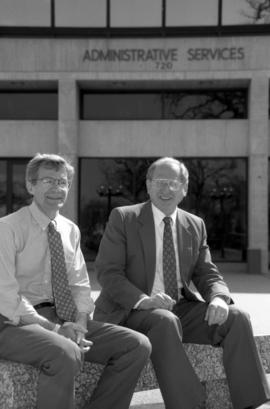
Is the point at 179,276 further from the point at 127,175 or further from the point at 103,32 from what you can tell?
the point at 103,32

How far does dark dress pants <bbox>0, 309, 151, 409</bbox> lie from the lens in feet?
8.87

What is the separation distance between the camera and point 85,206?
13742mm

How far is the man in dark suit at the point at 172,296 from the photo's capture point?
3.10 metres

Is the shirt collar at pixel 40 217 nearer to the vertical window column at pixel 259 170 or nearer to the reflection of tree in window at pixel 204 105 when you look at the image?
the vertical window column at pixel 259 170

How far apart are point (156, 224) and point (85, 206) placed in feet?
33.2

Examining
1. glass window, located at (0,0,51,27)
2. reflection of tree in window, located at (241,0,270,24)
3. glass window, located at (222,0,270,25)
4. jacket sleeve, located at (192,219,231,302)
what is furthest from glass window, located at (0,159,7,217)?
jacket sleeve, located at (192,219,231,302)

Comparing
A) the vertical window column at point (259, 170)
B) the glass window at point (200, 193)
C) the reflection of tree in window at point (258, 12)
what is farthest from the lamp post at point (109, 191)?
the reflection of tree in window at point (258, 12)

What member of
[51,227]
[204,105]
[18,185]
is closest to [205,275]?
[51,227]

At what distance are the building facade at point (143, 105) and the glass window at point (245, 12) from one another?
3 cm

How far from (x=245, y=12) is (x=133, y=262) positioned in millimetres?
11529

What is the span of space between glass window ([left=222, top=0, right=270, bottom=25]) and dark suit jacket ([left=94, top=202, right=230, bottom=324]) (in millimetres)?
10974

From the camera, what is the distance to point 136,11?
1325 centimetres

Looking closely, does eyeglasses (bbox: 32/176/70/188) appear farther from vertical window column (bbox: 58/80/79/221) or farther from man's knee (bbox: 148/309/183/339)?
vertical window column (bbox: 58/80/79/221)

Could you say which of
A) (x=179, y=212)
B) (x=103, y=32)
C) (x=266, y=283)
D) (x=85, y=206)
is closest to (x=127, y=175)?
(x=85, y=206)
